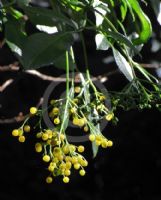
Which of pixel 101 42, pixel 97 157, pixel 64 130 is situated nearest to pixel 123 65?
pixel 101 42

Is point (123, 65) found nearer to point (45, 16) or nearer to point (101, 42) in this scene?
point (101, 42)

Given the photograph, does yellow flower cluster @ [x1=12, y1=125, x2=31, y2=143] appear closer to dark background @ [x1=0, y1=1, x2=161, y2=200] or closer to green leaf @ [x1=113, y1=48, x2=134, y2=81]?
green leaf @ [x1=113, y1=48, x2=134, y2=81]

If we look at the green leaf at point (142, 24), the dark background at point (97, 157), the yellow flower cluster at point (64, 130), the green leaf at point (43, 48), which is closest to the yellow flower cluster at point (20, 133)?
the yellow flower cluster at point (64, 130)

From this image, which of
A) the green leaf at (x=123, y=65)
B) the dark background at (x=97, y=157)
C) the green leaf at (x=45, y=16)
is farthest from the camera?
the dark background at (x=97, y=157)

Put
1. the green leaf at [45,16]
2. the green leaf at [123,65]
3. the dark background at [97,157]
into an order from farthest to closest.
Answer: the dark background at [97,157] → the green leaf at [123,65] → the green leaf at [45,16]

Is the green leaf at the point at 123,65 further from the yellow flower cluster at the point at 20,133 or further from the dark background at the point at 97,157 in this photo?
the dark background at the point at 97,157

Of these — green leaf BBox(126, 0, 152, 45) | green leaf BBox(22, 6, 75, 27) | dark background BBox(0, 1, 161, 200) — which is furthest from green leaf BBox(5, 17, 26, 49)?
dark background BBox(0, 1, 161, 200)

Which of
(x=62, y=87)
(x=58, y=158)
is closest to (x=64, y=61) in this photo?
(x=58, y=158)
